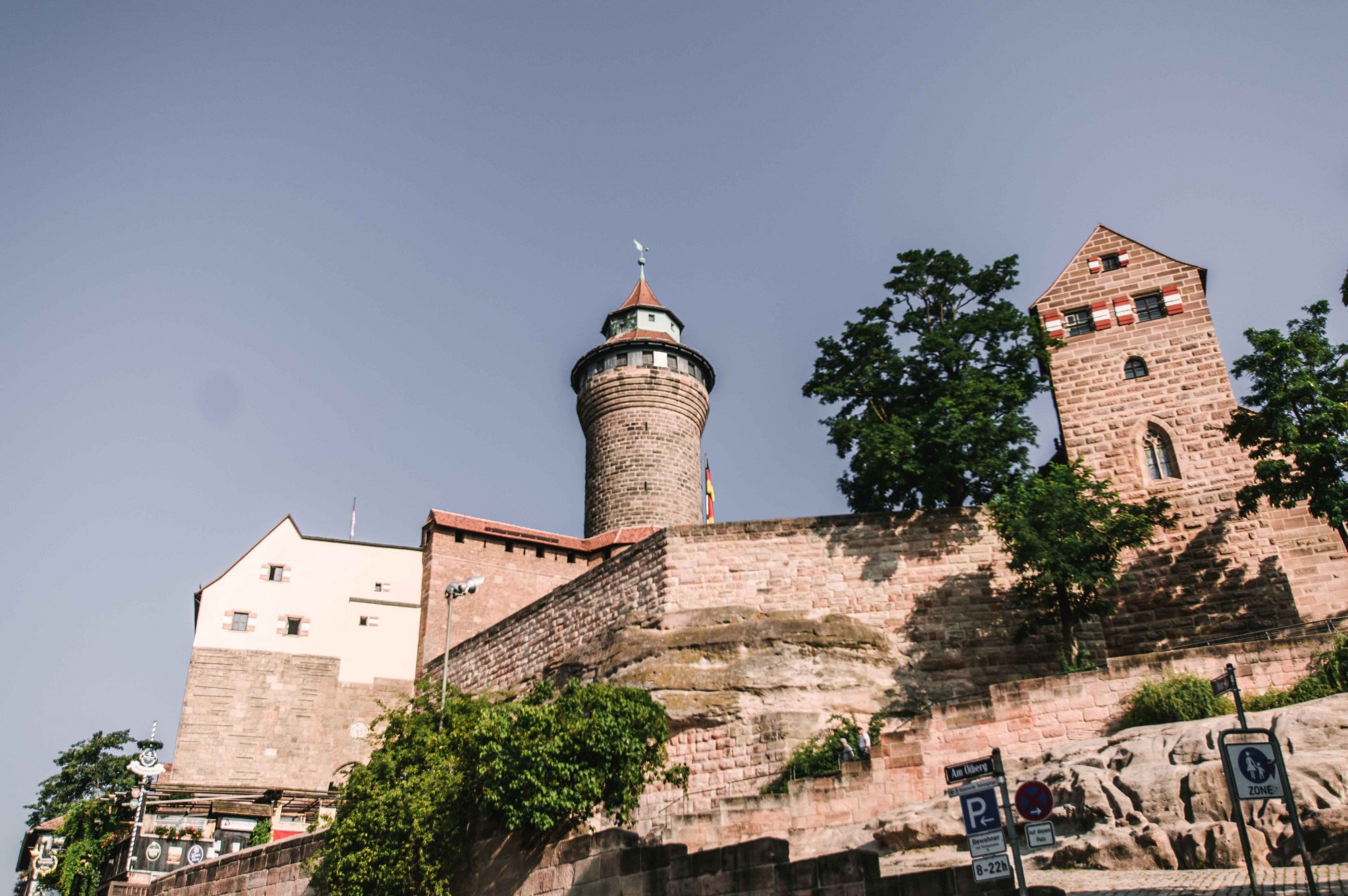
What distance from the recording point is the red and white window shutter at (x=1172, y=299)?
80.3 feet

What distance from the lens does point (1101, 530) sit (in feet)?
67.3

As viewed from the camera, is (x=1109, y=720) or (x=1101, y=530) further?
(x=1101, y=530)

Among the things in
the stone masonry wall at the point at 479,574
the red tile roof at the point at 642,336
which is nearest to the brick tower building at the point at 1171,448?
the stone masonry wall at the point at 479,574

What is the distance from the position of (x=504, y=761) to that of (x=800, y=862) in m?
5.75

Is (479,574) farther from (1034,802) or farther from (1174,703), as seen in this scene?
(1034,802)

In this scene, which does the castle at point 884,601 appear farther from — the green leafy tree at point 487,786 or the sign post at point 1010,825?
the sign post at point 1010,825

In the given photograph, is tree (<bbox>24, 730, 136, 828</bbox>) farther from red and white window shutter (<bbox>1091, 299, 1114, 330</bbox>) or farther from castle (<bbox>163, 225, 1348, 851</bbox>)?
red and white window shutter (<bbox>1091, 299, 1114, 330</bbox>)

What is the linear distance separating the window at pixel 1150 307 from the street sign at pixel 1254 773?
54.7ft

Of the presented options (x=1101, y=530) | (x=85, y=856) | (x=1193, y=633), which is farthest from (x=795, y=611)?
(x=85, y=856)

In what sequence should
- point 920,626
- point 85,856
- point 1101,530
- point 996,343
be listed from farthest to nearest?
1. point 85,856
2. point 996,343
3. point 920,626
4. point 1101,530

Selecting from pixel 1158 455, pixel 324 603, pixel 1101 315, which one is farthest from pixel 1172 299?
pixel 324 603

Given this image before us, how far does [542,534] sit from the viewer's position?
36.0 m

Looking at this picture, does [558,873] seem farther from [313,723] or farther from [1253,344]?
[313,723]

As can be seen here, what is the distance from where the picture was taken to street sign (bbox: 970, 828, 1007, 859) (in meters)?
9.54
